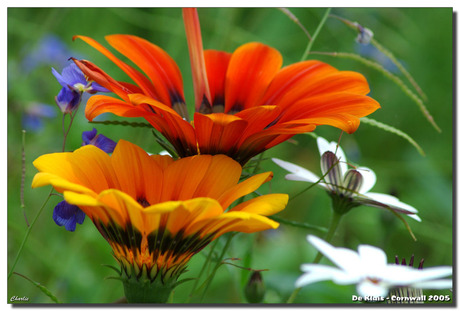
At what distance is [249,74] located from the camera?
49cm

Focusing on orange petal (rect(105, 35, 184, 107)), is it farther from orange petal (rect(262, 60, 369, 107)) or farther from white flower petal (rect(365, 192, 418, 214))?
white flower petal (rect(365, 192, 418, 214))

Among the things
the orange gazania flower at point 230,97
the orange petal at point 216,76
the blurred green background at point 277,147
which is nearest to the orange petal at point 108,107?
the orange gazania flower at point 230,97

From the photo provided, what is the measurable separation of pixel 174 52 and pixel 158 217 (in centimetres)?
57

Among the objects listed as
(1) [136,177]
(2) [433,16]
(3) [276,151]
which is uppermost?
(2) [433,16]

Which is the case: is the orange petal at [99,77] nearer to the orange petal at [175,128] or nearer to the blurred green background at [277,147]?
the orange petal at [175,128]

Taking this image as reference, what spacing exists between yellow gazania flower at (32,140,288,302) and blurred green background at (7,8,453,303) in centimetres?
25

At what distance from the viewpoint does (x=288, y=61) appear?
92cm

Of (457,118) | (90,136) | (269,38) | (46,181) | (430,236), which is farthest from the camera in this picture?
(269,38)

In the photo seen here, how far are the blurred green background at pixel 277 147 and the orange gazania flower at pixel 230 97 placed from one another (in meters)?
0.23

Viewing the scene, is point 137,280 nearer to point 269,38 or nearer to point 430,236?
point 430,236

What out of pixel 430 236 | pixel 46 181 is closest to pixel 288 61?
pixel 430 236

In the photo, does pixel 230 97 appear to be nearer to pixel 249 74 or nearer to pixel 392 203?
pixel 249 74

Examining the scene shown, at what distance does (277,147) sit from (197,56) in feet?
1.59

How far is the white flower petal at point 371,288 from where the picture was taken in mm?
327
